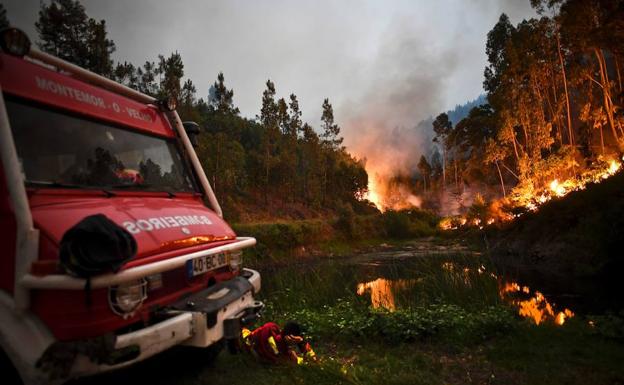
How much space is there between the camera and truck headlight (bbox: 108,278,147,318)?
277 centimetres

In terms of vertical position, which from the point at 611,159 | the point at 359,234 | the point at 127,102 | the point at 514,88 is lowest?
the point at 359,234

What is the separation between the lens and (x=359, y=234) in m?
35.7

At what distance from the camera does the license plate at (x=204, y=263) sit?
344 centimetres

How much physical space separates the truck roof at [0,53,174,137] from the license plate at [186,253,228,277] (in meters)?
1.99

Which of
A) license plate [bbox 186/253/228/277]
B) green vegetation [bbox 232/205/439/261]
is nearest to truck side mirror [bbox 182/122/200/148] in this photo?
license plate [bbox 186/253/228/277]

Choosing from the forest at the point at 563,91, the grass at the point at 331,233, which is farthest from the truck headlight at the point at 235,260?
the forest at the point at 563,91

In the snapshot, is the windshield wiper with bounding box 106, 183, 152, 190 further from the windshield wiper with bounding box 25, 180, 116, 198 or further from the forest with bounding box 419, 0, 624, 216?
the forest with bounding box 419, 0, 624, 216

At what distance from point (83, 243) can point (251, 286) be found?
2.00 meters

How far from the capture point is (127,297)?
9.24 ft

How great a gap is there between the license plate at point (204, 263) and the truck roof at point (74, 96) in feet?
6.52

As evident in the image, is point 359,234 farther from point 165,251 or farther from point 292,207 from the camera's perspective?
point 165,251

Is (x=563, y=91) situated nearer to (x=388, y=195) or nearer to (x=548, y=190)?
(x=548, y=190)

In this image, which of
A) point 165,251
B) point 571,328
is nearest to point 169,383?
point 165,251

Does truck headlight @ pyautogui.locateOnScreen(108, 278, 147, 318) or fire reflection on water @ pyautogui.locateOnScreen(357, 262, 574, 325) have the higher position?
truck headlight @ pyautogui.locateOnScreen(108, 278, 147, 318)
